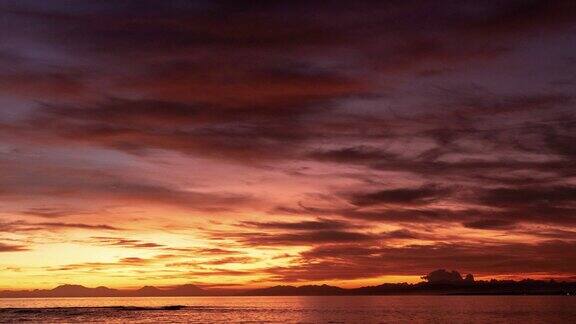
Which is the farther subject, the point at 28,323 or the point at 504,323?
the point at 504,323

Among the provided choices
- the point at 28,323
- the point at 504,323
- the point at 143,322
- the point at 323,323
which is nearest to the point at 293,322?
the point at 323,323

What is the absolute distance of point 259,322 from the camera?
113625 mm

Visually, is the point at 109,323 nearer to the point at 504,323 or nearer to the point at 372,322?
the point at 372,322

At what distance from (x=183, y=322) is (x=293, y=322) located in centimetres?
2023

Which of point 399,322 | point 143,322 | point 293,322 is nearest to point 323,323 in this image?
point 293,322

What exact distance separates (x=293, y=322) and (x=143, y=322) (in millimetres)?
27028

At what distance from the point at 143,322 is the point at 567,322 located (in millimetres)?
76601

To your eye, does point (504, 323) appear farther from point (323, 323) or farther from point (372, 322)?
point (323, 323)

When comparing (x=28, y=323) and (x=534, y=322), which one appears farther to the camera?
(x=534, y=322)

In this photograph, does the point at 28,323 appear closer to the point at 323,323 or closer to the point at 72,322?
the point at 72,322

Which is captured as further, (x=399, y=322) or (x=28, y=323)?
(x=399, y=322)

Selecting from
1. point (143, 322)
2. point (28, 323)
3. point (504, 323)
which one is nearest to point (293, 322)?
point (143, 322)

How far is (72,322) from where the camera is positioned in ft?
352

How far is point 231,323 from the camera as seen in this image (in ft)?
362
